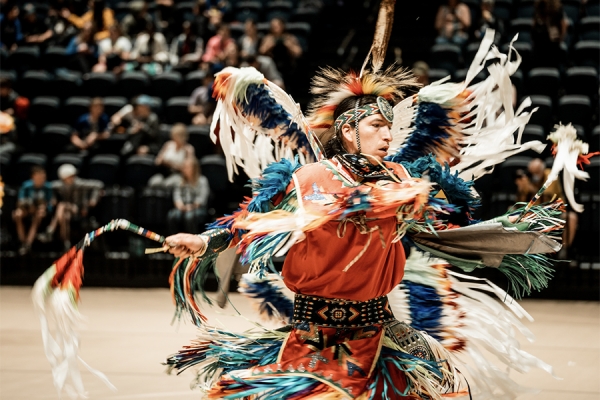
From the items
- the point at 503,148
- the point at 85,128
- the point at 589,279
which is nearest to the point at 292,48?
the point at 85,128

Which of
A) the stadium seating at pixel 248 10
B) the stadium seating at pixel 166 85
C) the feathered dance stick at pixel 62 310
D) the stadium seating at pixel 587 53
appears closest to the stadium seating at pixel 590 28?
the stadium seating at pixel 587 53

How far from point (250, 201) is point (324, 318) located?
1.75 ft

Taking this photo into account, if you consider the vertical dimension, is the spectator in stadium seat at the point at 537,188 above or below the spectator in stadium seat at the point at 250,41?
below

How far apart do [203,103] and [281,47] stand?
129cm

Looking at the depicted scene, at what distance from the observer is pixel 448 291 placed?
3.82 m

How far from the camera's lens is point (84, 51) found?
1253 centimetres

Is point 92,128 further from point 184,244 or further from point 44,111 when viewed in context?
point 184,244

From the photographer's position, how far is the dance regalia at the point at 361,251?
307cm

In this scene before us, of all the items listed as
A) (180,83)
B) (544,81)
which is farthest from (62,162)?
(544,81)

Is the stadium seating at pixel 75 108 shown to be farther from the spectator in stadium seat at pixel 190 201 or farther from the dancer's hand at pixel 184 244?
the dancer's hand at pixel 184 244

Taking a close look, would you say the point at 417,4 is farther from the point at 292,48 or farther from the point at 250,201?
the point at 250,201

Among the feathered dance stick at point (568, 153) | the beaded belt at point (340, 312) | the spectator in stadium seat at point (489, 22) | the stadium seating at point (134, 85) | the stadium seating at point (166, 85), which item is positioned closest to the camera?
the beaded belt at point (340, 312)

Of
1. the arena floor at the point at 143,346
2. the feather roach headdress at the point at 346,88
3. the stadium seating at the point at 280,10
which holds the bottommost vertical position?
the arena floor at the point at 143,346

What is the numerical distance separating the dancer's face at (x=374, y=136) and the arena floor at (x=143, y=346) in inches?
40.4
